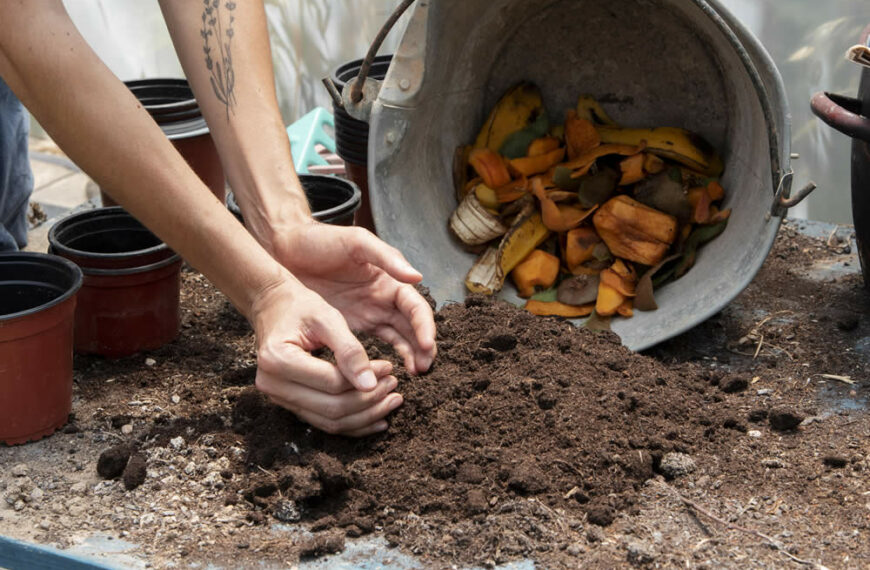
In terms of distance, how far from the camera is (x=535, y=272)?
2189 millimetres

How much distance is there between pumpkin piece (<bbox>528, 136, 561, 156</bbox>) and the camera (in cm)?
231

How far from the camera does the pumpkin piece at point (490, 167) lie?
226cm

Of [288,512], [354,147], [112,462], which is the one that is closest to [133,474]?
[112,462]

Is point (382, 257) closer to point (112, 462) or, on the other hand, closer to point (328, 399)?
point (328, 399)

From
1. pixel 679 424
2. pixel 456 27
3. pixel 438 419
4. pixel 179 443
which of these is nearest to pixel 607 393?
pixel 679 424

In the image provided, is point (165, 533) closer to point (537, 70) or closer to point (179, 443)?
point (179, 443)

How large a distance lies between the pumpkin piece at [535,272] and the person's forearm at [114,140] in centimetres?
81

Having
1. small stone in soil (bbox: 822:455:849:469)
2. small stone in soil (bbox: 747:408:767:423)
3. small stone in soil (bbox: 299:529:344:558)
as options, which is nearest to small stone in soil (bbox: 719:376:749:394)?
small stone in soil (bbox: 747:408:767:423)

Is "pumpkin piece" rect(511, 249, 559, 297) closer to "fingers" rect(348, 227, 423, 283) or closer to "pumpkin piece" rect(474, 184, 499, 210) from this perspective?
"pumpkin piece" rect(474, 184, 499, 210)

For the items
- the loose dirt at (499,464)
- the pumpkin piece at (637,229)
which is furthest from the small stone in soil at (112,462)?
the pumpkin piece at (637,229)

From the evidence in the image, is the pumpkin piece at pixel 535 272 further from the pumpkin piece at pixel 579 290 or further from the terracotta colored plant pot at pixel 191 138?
the terracotta colored plant pot at pixel 191 138

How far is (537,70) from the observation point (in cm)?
242

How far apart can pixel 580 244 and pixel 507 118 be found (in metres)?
0.39

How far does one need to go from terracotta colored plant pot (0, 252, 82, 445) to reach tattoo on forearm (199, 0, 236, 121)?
0.45 metres
